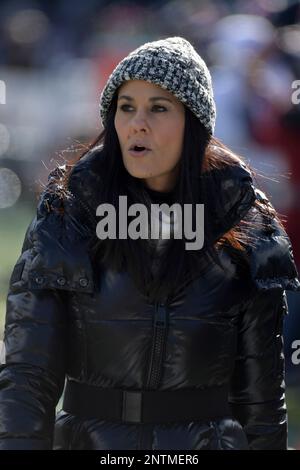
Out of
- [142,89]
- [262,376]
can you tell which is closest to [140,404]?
[262,376]

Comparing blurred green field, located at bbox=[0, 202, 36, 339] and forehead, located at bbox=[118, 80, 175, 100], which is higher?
blurred green field, located at bbox=[0, 202, 36, 339]

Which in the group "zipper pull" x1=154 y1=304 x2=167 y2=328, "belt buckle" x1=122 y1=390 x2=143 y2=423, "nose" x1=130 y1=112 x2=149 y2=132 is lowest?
"belt buckle" x1=122 y1=390 x2=143 y2=423

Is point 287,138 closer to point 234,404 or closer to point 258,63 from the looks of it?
point 258,63

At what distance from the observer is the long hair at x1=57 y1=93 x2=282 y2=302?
2.50 metres

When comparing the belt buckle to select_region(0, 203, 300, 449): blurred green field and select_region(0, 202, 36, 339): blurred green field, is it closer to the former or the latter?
select_region(0, 203, 300, 449): blurred green field

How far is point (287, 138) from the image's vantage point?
6523 mm

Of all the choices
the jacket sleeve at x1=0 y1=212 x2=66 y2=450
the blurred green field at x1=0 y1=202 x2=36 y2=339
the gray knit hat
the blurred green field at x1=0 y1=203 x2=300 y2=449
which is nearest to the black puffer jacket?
the jacket sleeve at x1=0 y1=212 x2=66 y2=450

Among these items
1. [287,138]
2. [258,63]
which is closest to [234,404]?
[287,138]

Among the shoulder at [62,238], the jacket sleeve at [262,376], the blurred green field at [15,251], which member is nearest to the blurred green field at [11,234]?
the blurred green field at [15,251]

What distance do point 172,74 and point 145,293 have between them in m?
0.54

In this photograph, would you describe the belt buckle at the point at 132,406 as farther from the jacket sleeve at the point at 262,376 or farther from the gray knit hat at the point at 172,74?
the gray knit hat at the point at 172,74

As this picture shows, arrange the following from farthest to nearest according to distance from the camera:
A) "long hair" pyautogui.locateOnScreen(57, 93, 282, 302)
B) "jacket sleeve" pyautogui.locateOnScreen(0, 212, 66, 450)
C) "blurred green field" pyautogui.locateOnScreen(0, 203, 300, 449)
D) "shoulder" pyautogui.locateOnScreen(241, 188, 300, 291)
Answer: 1. "blurred green field" pyautogui.locateOnScreen(0, 203, 300, 449)
2. "shoulder" pyautogui.locateOnScreen(241, 188, 300, 291)
3. "long hair" pyautogui.locateOnScreen(57, 93, 282, 302)
4. "jacket sleeve" pyautogui.locateOnScreen(0, 212, 66, 450)

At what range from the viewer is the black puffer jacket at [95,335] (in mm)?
2439

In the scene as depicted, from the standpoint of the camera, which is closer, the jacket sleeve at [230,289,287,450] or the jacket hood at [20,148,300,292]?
the jacket hood at [20,148,300,292]
